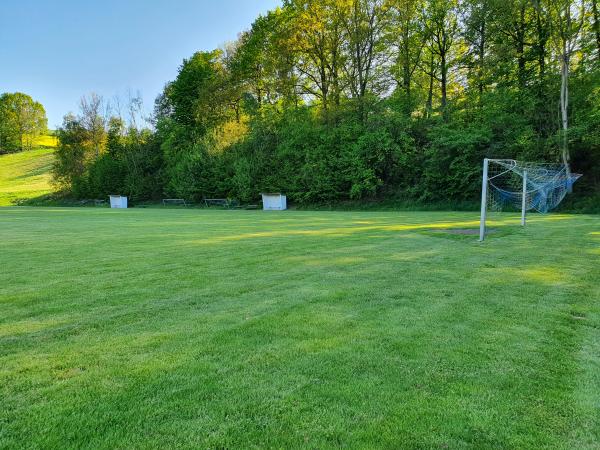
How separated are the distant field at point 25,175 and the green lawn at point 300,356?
53.4 m

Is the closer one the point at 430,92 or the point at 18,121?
the point at 430,92

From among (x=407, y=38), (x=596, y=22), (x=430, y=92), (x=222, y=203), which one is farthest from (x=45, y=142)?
(x=596, y=22)

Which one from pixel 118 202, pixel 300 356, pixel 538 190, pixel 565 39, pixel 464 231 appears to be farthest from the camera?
pixel 118 202

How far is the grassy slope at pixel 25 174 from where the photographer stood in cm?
5008

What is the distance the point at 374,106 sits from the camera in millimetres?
32031

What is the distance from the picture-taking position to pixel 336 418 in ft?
7.70

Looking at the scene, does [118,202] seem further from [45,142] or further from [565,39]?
[45,142]

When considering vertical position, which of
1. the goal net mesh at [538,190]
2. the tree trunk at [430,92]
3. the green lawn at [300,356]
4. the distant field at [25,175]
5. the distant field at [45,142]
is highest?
the distant field at [45,142]

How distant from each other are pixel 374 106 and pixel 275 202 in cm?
1170

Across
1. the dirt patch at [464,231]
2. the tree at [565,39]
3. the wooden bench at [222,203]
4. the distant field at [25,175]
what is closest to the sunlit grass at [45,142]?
the distant field at [25,175]

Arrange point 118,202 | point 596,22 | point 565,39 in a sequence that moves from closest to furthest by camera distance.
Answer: point 565,39 < point 596,22 < point 118,202

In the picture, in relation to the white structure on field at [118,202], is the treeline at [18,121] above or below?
above

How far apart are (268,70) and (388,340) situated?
121 feet

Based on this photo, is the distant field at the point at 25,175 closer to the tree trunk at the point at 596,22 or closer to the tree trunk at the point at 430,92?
the tree trunk at the point at 430,92
